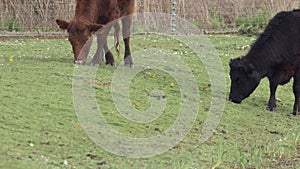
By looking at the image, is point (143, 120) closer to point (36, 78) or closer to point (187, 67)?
point (36, 78)

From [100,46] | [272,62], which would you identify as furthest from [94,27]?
[272,62]

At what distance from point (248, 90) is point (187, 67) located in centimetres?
234

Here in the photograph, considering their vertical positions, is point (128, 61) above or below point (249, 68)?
below

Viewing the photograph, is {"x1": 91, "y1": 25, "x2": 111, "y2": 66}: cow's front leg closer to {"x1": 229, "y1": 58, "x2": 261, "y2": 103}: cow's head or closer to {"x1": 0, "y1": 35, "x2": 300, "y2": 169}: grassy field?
{"x1": 0, "y1": 35, "x2": 300, "y2": 169}: grassy field

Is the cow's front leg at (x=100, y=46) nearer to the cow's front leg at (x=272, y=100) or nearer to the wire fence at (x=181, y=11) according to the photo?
the cow's front leg at (x=272, y=100)

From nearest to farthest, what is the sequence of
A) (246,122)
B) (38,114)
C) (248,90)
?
(38,114)
(246,122)
(248,90)

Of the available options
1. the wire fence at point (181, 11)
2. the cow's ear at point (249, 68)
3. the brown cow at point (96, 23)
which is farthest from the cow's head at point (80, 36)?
the wire fence at point (181, 11)

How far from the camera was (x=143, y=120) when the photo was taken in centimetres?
828

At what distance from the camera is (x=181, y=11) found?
65.9 feet

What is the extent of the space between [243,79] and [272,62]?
0.52 m

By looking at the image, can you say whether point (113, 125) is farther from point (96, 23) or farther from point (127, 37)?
point (127, 37)

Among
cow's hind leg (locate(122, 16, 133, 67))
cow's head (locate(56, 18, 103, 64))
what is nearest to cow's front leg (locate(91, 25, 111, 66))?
cow's head (locate(56, 18, 103, 64))

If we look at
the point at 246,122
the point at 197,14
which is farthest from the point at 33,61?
the point at 197,14

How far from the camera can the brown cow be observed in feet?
35.3
